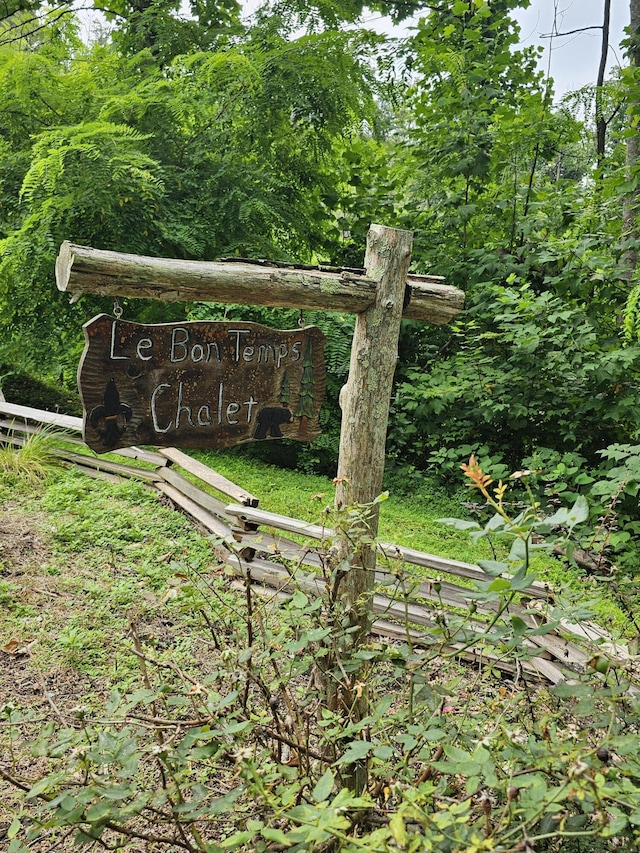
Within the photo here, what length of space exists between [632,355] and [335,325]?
2.64m

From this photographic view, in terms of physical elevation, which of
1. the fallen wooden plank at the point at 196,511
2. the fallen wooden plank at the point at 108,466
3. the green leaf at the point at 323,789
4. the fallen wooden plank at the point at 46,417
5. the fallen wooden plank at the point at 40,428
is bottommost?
the fallen wooden plank at the point at 196,511

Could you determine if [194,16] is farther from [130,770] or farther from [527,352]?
[130,770]

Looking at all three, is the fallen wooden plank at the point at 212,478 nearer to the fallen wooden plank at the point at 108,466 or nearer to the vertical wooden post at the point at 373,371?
the fallen wooden plank at the point at 108,466

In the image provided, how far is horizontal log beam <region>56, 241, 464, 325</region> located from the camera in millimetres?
1882

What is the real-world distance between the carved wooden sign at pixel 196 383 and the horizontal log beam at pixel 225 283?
102 mm

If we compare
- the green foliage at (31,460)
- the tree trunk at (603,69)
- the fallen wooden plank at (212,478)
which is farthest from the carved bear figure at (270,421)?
the tree trunk at (603,69)

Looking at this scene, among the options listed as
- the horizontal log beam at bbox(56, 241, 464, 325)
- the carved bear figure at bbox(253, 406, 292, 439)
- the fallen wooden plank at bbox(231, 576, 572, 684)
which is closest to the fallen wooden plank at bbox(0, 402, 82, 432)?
the fallen wooden plank at bbox(231, 576, 572, 684)

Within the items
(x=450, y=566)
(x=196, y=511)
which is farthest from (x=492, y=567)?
(x=196, y=511)

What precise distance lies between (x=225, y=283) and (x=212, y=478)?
257 centimetres

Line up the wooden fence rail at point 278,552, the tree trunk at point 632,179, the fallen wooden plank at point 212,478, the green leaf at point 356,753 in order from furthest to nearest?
the tree trunk at point 632,179 → the fallen wooden plank at point 212,478 → the wooden fence rail at point 278,552 → the green leaf at point 356,753

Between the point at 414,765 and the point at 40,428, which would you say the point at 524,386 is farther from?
the point at 40,428

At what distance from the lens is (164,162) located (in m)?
5.80

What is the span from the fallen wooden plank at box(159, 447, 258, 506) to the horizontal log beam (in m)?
1.83

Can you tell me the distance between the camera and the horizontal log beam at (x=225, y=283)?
1.88 metres
